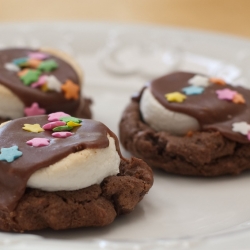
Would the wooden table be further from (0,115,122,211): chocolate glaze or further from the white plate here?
(0,115,122,211): chocolate glaze

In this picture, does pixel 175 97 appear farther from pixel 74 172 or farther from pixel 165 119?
pixel 74 172

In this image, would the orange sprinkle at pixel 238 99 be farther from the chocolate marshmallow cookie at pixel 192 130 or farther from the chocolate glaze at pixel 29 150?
the chocolate glaze at pixel 29 150

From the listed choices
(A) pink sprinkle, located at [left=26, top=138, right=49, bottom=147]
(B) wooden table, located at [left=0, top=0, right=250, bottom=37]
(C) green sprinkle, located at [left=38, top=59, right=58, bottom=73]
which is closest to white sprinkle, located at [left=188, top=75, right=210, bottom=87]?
(C) green sprinkle, located at [left=38, top=59, right=58, bottom=73]

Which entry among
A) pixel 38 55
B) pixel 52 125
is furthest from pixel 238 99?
pixel 38 55

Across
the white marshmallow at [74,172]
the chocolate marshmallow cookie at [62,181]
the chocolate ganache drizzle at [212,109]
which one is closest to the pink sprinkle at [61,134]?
the chocolate marshmallow cookie at [62,181]

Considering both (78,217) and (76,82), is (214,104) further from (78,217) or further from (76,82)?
(78,217)
